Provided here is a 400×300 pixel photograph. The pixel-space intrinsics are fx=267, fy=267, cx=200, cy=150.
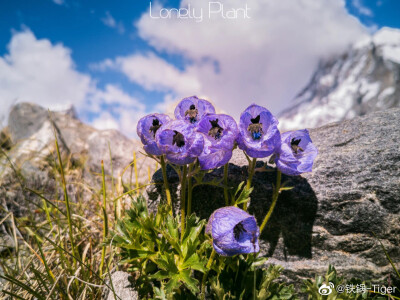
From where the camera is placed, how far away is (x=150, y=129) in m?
2.23

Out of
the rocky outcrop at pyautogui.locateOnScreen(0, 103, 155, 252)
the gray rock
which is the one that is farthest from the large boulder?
the gray rock

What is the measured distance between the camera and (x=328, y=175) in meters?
2.76

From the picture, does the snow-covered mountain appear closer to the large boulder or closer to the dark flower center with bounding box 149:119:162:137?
the large boulder

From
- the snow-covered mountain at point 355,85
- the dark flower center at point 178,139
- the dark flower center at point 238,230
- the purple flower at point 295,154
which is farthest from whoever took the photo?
the snow-covered mountain at point 355,85

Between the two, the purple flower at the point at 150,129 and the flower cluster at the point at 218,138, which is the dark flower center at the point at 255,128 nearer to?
the flower cluster at the point at 218,138

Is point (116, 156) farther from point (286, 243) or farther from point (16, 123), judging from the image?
point (16, 123)

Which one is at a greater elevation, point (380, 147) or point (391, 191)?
point (380, 147)

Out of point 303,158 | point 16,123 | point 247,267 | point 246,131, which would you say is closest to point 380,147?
point 303,158

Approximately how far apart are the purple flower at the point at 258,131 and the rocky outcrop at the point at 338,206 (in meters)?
0.76

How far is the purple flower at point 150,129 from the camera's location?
86.6 inches

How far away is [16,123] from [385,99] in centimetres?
6500

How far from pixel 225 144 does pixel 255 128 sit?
0.30 metres

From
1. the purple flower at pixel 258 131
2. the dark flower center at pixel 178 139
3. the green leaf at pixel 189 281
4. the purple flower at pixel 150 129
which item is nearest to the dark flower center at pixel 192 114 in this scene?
the purple flower at pixel 150 129

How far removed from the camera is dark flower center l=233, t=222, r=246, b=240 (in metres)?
1.88
